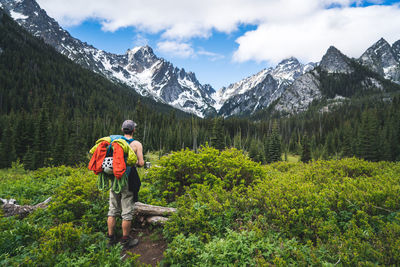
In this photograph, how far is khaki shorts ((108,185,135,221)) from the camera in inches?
201

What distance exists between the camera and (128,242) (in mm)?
5086

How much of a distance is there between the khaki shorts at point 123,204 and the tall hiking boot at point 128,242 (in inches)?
20.8

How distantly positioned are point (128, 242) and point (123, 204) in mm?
1047

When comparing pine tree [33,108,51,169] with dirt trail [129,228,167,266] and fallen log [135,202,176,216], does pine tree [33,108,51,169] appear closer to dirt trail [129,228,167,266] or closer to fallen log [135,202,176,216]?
fallen log [135,202,176,216]

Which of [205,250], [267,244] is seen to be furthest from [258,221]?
[205,250]

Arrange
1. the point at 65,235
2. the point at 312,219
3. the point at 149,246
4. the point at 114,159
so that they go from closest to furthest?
the point at 65,235 → the point at 312,219 → the point at 114,159 → the point at 149,246

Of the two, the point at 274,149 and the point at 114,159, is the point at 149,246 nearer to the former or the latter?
the point at 114,159

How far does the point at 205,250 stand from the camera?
414 cm

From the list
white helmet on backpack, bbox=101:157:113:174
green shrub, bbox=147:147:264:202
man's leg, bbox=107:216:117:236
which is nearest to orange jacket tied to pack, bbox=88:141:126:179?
white helmet on backpack, bbox=101:157:113:174

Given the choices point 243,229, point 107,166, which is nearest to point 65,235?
point 107,166

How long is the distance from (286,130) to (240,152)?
413 ft

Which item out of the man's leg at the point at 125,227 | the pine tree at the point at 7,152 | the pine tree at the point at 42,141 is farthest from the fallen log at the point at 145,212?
the pine tree at the point at 42,141

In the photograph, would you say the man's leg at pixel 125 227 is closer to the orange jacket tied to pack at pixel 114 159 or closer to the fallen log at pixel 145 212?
the fallen log at pixel 145 212

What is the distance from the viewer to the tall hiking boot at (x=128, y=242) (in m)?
5.02
